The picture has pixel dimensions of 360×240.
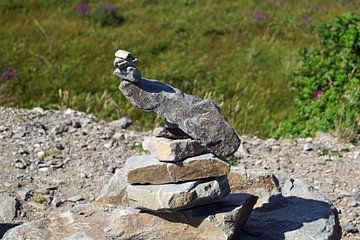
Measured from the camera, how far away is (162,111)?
5.37m

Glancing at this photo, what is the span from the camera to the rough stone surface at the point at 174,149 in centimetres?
539

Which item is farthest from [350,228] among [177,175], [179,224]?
[177,175]

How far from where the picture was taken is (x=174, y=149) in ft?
17.7

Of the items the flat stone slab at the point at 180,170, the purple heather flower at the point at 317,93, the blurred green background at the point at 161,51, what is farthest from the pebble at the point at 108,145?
the purple heather flower at the point at 317,93

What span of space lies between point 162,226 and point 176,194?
1.28ft

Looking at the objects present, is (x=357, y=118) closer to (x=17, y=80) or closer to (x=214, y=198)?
(x=214, y=198)

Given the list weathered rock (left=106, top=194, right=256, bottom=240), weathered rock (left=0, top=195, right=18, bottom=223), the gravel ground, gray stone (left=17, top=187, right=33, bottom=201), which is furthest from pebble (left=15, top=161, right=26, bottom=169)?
weathered rock (left=106, top=194, right=256, bottom=240)

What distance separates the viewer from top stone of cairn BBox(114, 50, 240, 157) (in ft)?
17.3

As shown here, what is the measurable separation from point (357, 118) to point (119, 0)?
1578 centimetres

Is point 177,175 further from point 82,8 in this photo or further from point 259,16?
point 259,16

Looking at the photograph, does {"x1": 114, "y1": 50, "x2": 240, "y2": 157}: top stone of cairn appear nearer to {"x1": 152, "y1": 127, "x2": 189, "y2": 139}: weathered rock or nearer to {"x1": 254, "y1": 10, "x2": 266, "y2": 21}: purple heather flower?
{"x1": 152, "y1": 127, "x2": 189, "y2": 139}: weathered rock

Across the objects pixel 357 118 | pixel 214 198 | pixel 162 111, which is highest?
pixel 162 111

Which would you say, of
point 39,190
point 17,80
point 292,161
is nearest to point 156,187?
point 39,190

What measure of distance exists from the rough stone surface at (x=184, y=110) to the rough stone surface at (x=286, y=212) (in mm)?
946
